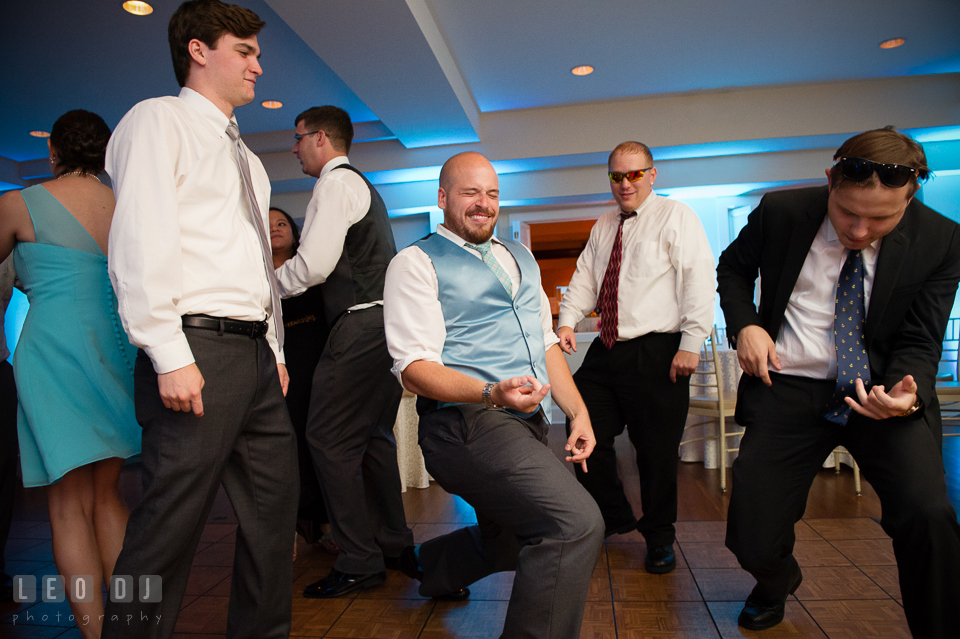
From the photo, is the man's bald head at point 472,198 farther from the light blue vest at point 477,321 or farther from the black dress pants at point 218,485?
the black dress pants at point 218,485

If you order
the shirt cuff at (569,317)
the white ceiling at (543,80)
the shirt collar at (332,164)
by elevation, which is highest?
the white ceiling at (543,80)

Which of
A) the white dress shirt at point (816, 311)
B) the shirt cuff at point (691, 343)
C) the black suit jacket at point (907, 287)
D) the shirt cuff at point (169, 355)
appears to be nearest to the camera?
the shirt cuff at point (169, 355)

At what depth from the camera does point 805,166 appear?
643 cm

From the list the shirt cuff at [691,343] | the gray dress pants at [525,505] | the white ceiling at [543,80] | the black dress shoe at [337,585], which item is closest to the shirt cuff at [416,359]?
the gray dress pants at [525,505]

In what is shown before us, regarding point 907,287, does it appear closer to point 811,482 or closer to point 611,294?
point 811,482

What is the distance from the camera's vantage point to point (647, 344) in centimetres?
242

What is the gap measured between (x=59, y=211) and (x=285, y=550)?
1078 mm

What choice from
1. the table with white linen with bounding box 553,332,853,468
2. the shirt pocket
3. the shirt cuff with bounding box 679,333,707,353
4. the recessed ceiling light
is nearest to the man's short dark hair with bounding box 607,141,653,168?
the shirt pocket

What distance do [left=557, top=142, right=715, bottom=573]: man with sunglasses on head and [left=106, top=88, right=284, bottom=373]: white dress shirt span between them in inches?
51.5

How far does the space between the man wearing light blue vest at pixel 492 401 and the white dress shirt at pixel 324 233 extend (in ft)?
1.63

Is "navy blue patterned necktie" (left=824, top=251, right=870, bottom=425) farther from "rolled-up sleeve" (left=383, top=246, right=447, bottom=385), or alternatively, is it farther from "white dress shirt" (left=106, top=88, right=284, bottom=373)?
"white dress shirt" (left=106, top=88, right=284, bottom=373)

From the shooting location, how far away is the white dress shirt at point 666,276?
238cm

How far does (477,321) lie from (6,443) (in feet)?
5.95

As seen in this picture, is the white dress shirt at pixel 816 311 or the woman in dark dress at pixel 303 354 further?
the woman in dark dress at pixel 303 354
